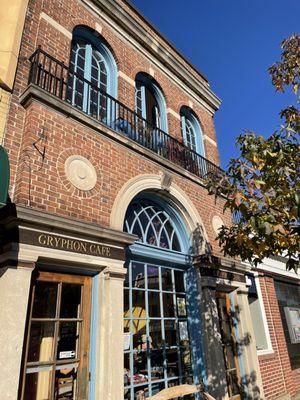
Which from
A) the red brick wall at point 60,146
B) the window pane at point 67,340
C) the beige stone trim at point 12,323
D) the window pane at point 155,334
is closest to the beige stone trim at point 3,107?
the red brick wall at point 60,146

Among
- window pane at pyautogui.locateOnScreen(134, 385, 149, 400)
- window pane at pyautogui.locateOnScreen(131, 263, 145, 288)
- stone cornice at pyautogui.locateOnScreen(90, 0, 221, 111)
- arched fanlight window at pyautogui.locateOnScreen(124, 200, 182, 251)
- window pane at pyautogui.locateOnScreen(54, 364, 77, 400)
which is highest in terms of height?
stone cornice at pyautogui.locateOnScreen(90, 0, 221, 111)

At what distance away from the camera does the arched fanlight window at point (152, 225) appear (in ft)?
21.7

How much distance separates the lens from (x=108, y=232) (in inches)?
203

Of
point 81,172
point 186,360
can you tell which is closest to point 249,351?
point 186,360

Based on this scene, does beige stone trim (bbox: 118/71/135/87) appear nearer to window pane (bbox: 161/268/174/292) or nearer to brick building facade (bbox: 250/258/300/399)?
window pane (bbox: 161/268/174/292)

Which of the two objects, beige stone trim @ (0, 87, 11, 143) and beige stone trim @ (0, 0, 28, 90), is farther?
beige stone trim @ (0, 0, 28, 90)

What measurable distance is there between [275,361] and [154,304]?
16.2 ft

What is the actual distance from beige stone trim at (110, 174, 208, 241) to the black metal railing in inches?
37.3

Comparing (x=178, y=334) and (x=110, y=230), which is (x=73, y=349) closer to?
(x=110, y=230)

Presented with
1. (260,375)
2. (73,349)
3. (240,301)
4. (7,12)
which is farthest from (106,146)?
(260,375)

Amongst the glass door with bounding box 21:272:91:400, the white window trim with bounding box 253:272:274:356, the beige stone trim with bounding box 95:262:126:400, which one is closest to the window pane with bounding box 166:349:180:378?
the beige stone trim with bounding box 95:262:126:400

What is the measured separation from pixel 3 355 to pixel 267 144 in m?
4.16

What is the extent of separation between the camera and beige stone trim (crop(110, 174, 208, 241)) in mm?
5812

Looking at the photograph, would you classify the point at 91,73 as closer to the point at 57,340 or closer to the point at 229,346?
the point at 57,340
